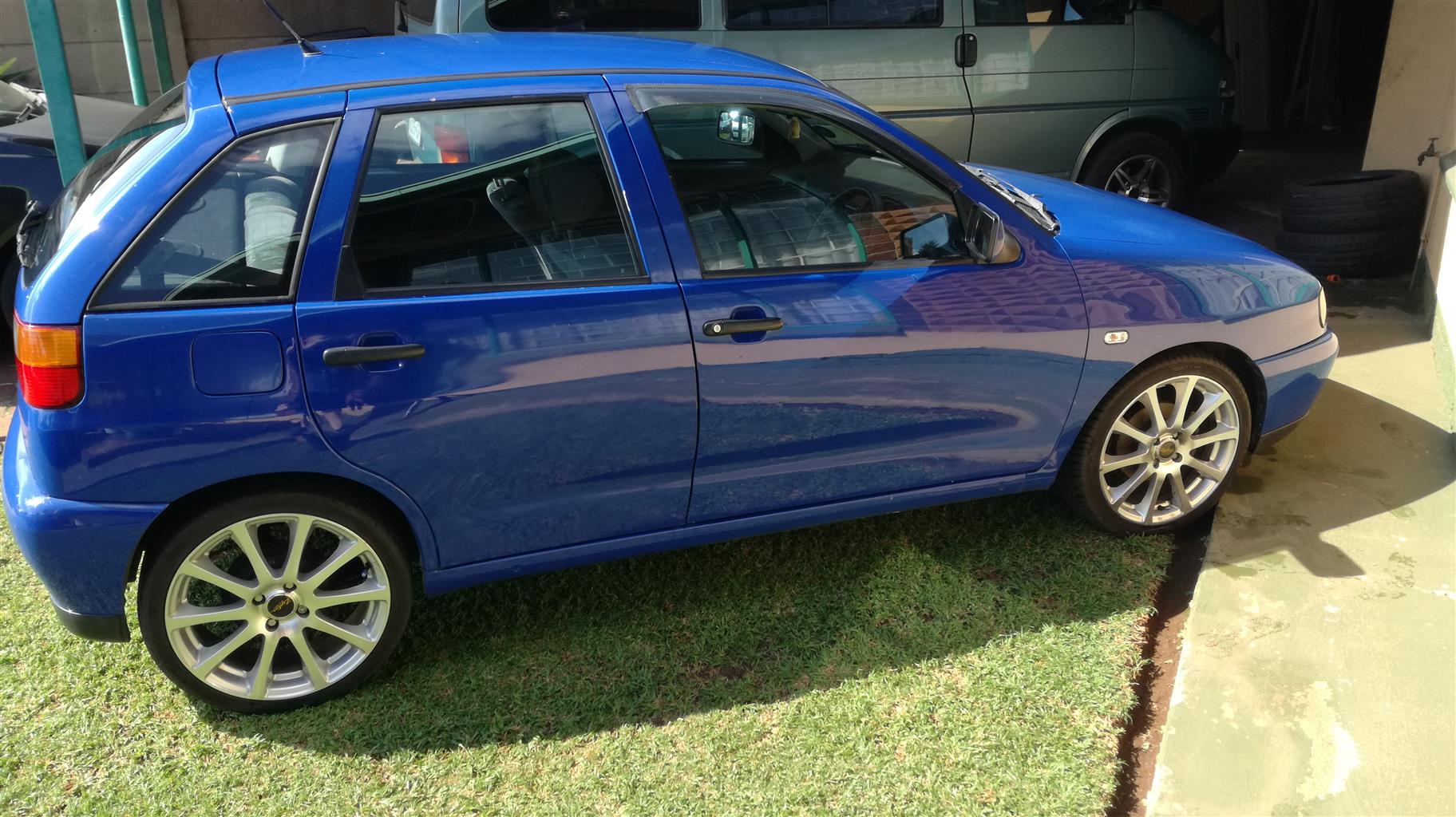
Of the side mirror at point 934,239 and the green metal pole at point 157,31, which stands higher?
the green metal pole at point 157,31

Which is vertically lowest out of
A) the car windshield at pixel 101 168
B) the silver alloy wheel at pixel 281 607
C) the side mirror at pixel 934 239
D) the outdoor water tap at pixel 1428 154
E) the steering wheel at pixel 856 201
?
the silver alloy wheel at pixel 281 607

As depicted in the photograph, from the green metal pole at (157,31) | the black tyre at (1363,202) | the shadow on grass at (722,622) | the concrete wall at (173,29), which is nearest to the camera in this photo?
the shadow on grass at (722,622)

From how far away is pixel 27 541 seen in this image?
2807 mm

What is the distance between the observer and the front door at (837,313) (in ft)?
10.3

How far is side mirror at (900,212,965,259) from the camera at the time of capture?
3377mm

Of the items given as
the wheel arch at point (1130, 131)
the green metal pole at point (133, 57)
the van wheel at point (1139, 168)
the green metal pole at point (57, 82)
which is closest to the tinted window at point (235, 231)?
the green metal pole at point (57, 82)

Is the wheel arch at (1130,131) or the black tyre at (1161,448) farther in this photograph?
the wheel arch at (1130,131)

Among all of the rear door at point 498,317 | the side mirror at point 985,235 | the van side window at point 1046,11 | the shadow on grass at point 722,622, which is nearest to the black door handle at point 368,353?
the rear door at point 498,317

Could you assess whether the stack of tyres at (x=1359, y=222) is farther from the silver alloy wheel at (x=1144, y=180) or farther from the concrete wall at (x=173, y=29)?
the concrete wall at (x=173, y=29)

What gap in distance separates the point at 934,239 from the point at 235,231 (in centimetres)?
193

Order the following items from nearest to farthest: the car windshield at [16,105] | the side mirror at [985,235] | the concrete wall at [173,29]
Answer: the side mirror at [985,235]
the car windshield at [16,105]
the concrete wall at [173,29]

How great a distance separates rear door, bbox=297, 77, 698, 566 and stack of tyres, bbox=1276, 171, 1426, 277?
4.62 metres

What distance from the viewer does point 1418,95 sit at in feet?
21.4

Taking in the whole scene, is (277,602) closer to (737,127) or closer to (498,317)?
(498,317)
